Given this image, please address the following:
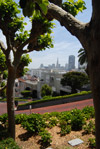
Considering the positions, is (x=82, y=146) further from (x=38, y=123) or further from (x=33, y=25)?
(x=33, y=25)

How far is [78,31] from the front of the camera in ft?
8.56

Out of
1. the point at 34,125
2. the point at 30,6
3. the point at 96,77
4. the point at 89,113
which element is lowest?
the point at 34,125

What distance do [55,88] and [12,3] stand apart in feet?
124

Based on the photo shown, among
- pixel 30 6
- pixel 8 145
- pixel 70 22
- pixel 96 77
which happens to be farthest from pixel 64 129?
pixel 30 6

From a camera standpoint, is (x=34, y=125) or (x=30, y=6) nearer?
(x=30, y=6)

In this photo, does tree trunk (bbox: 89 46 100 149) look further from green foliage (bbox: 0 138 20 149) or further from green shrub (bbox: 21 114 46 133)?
green shrub (bbox: 21 114 46 133)

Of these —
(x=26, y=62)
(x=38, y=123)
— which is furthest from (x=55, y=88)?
(x=38, y=123)

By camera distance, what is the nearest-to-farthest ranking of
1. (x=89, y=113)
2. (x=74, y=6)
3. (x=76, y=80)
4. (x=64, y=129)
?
1. (x=74, y=6)
2. (x=64, y=129)
3. (x=89, y=113)
4. (x=76, y=80)

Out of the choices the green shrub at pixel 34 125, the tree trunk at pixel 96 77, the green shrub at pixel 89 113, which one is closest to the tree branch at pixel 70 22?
the tree trunk at pixel 96 77

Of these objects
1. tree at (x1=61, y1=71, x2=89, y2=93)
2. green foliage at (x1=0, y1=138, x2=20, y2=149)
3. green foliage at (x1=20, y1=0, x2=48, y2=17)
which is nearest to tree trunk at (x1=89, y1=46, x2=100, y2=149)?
green foliage at (x1=20, y1=0, x2=48, y2=17)

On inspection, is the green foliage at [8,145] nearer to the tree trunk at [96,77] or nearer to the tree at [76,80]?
the tree trunk at [96,77]

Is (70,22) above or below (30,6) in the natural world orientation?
above

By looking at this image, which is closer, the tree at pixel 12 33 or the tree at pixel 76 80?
the tree at pixel 12 33

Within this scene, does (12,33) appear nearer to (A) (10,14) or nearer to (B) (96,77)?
(A) (10,14)
